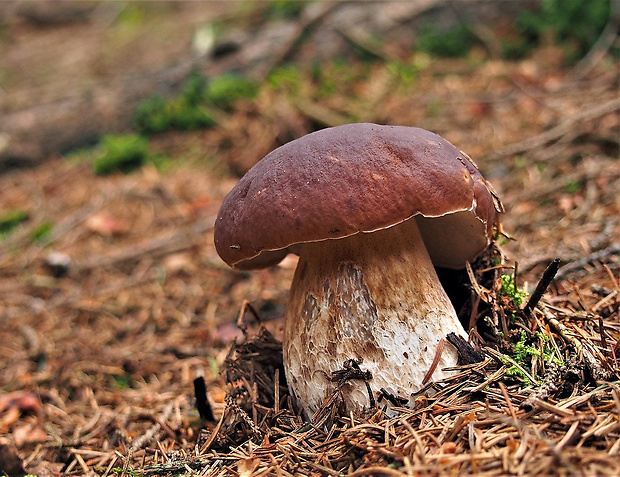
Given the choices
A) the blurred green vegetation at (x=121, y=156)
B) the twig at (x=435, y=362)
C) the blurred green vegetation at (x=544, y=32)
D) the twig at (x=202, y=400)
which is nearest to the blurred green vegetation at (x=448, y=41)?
the blurred green vegetation at (x=544, y=32)

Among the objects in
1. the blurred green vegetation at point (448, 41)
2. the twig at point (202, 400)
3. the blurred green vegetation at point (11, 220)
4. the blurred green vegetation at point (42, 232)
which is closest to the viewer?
the twig at point (202, 400)

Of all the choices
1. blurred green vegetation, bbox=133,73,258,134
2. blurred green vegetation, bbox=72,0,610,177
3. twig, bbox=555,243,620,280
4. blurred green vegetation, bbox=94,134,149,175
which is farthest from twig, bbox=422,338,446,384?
blurred green vegetation, bbox=94,134,149,175

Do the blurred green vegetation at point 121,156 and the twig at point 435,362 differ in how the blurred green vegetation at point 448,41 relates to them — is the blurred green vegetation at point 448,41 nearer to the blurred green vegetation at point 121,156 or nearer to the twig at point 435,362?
the blurred green vegetation at point 121,156

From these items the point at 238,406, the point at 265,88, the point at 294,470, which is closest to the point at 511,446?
the point at 294,470

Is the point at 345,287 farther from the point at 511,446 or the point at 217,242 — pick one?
the point at 511,446

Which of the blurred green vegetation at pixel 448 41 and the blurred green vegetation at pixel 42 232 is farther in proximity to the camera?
the blurred green vegetation at pixel 448 41

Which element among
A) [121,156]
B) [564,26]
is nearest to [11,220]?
[121,156]

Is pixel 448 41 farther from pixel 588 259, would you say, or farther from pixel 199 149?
pixel 588 259
